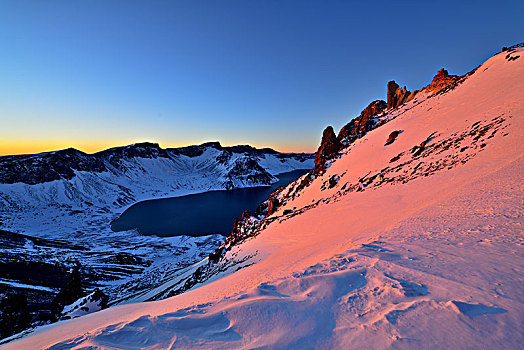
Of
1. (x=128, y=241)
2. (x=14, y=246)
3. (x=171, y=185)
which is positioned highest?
(x=171, y=185)

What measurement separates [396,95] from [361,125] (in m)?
19.1

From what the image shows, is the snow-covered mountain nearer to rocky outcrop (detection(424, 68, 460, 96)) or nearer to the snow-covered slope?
the snow-covered slope

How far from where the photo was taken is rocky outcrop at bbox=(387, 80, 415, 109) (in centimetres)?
5431

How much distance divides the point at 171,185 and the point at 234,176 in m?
53.2

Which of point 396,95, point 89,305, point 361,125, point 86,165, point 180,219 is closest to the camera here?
point 89,305

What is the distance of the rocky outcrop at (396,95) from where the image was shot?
5431cm

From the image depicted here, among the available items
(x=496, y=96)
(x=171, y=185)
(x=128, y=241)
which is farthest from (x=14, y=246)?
(x=171, y=185)

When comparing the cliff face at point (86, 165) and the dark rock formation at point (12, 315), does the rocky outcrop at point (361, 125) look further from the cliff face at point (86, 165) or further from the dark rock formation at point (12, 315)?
the cliff face at point (86, 165)

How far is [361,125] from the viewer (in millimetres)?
49062

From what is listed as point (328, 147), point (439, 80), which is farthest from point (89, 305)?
point (439, 80)

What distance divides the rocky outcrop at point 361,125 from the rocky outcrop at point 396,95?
3.21 metres

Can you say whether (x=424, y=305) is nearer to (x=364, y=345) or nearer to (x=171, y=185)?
(x=364, y=345)

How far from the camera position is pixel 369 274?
403 cm

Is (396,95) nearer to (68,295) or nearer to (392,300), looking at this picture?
(392,300)
